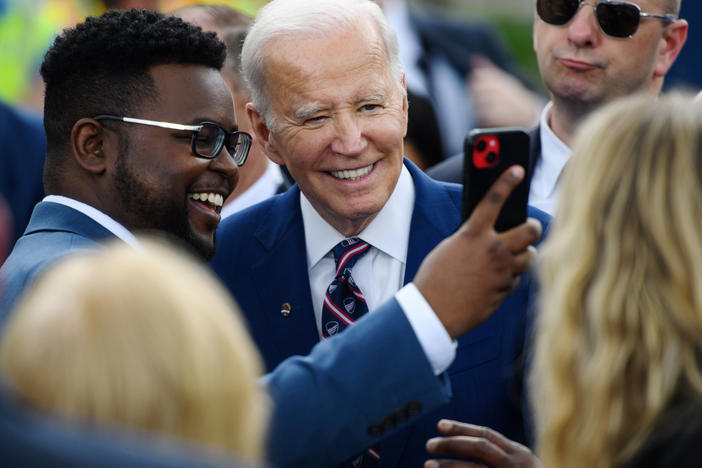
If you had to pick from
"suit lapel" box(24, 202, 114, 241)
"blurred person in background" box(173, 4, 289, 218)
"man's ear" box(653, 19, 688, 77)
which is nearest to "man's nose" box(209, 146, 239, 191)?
"suit lapel" box(24, 202, 114, 241)

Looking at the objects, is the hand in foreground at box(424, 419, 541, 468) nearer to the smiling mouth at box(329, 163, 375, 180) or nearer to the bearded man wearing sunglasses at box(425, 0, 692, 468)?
the smiling mouth at box(329, 163, 375, 180)

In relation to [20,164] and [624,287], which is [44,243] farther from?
[20,164]

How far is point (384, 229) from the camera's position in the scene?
9.98 feet

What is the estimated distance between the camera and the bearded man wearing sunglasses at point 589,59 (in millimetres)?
4195

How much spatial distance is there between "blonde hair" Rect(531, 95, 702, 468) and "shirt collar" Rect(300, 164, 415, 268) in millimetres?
1119

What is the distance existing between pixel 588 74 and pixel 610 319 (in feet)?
8.65

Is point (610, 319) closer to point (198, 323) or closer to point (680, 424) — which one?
point (680, 424)

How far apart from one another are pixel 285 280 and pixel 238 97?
1938 millimetres

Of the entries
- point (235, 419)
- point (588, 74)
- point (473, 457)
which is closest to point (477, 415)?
point (473, 457)

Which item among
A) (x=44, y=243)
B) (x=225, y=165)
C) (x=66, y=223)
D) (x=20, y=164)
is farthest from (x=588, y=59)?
(x=20, y=164)

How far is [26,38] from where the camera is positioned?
5895 millimetres

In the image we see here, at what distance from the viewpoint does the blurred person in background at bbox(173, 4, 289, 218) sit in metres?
4.67

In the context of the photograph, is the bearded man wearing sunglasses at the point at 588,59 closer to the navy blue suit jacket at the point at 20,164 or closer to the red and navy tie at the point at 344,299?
the red and navy tie at the point at 344,299

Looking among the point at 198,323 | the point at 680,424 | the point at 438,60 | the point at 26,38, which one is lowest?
the point at 438,60
